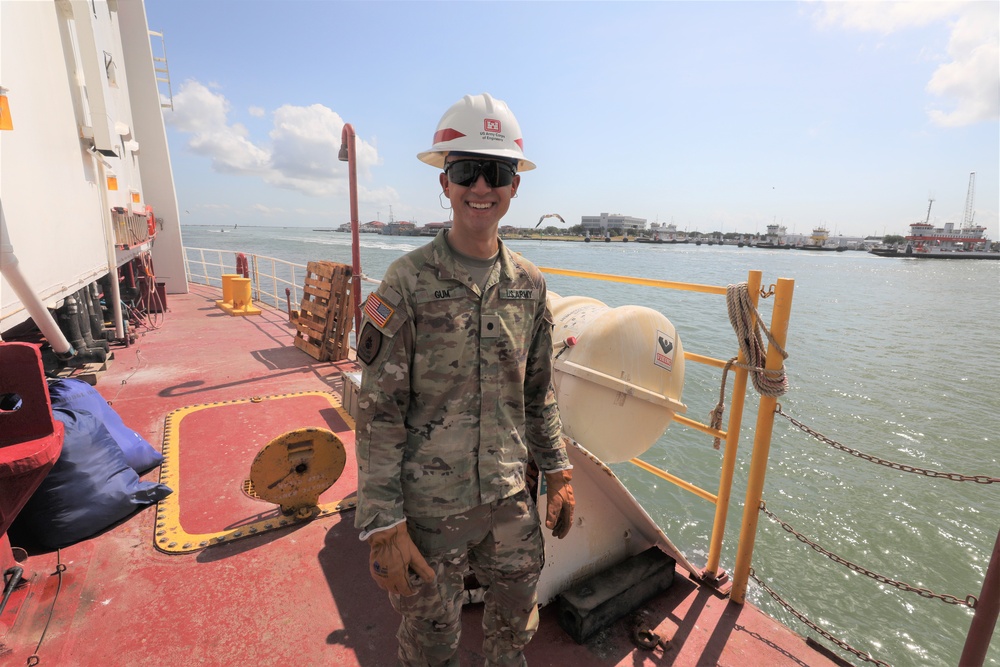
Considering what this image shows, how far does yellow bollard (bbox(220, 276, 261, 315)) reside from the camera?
32.9 ft

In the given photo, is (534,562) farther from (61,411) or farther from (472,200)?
(61,411)

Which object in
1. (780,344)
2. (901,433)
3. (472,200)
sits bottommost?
(901,433)

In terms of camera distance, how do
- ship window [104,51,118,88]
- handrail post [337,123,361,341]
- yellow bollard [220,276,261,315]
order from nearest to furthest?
handrail post [337,123,361,341] < ship window [104,51,118,88] < yellow bollard [220,276,261,315]

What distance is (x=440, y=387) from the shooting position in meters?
1.61

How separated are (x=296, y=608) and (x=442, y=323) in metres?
1.97

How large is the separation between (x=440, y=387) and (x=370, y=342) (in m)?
0.28

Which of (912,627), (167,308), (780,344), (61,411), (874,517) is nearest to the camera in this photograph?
(780,344)

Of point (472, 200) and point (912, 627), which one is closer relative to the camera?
point (472, 200)

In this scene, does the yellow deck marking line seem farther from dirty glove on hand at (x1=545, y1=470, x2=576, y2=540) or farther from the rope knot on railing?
the rope knot on railing

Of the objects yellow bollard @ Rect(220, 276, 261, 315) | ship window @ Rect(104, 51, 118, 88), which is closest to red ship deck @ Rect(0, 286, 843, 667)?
yellow bollard @ Rect(220, 276, 261, 315)

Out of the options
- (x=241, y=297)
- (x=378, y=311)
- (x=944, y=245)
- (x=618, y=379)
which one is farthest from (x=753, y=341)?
(x=944, y=245)

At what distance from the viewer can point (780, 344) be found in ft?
7.92

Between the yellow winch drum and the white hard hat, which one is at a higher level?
the white hard hat

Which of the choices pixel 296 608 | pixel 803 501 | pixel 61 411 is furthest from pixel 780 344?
pixel 803 501
